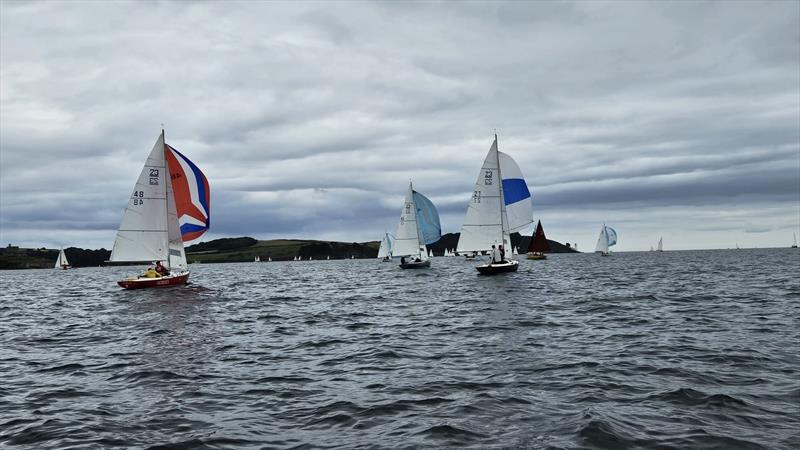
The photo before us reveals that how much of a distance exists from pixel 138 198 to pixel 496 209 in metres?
31.5

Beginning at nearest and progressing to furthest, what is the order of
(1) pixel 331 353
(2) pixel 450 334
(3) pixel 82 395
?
(3) pixel 82 395 < (1) pixel 331 353 < (2) pixel 450 334

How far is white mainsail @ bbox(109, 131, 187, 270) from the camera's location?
4662cm

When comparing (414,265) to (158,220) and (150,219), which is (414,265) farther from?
(150,219)

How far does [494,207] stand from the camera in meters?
56.2

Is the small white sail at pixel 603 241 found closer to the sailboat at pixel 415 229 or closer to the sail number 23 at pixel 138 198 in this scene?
the sailboat at pixel 415 229

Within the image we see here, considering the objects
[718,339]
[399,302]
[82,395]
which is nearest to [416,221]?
[399,302]

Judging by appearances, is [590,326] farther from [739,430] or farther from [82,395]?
[82,395]

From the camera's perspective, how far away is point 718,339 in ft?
60.2

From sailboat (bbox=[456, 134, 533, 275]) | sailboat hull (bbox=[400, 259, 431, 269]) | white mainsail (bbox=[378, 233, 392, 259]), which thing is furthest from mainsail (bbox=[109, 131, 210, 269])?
white mainsail (bbox=[378, 233, 392, 259])

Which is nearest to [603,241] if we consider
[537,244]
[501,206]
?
[537,244]

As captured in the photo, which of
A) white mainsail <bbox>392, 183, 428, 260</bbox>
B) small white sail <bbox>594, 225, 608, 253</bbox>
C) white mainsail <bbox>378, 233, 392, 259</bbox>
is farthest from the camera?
small white sail <bbox>594, 225, 608, 253</bbox>

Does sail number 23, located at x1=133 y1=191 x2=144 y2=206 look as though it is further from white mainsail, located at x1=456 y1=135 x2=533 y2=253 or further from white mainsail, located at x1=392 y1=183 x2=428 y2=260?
white mainsail, located at x1=392 y1=183 x2=428 y2=260

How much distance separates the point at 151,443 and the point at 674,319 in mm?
20751

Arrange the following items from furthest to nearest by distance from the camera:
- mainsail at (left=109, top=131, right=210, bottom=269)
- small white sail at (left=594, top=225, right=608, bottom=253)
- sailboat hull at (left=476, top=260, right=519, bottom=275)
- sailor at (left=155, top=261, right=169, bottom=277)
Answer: small white sail at (left=594, top=225, right=608, bottom=253), sailboat hull at (left=476, top=260, right=519, bottom=275), sailor at (left=155, top=261, right=169, bottom=277), mainsail at (left=109, top=131, right=210, bottom=269)
